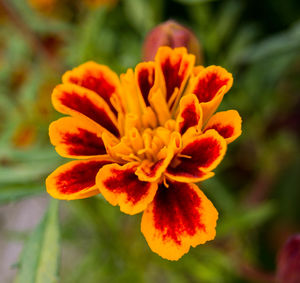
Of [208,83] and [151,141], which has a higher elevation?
[208,83]

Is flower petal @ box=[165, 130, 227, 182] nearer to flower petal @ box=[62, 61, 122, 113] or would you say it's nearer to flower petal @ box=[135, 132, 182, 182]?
flower petal @ box=[135, 132, 182, 182]

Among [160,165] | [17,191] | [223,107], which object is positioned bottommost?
[17,191]

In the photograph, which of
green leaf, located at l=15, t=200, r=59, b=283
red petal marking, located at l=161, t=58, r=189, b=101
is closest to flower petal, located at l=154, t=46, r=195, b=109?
red petal marking, located at l=161, t=58, r=189, b=101

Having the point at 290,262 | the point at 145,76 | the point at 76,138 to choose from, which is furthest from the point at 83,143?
the point at 290,262

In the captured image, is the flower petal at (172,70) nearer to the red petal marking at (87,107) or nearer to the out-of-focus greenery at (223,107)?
the red petal marking at (87,107)

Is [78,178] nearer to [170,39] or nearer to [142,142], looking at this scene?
[142,142]

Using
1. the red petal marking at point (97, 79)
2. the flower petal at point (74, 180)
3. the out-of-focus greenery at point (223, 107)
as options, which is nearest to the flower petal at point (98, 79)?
the red petal marking at point (97, 79)
